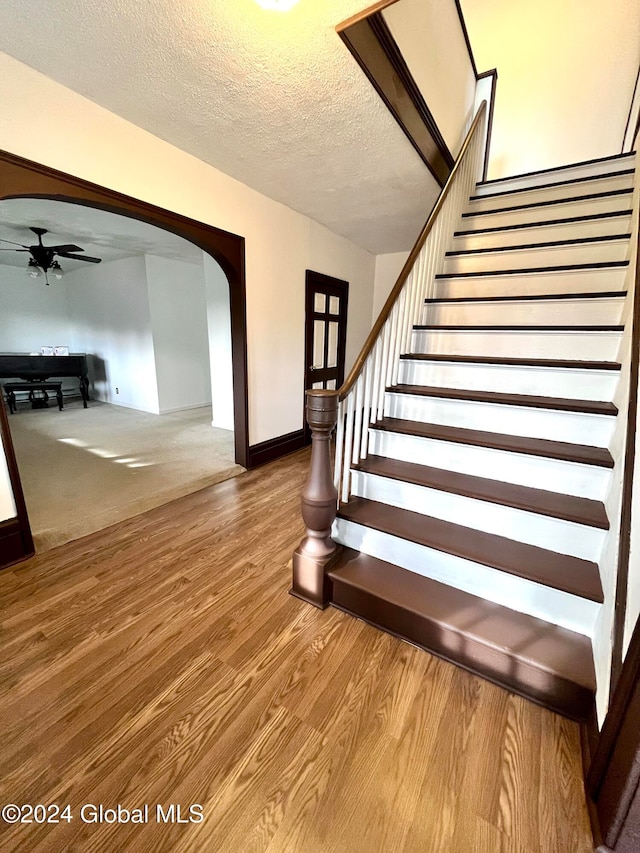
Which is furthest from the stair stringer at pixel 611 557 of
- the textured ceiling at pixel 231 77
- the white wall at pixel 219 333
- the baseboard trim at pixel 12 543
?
the white wall at pixel 219 333

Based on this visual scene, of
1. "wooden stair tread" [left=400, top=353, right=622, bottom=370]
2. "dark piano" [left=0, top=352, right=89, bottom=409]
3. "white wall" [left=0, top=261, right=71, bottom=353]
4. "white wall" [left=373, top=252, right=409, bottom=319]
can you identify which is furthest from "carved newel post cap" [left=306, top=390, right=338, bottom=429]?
"white wall" [left=0, top=261, right=71, bottom=353]

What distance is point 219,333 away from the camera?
4.49m

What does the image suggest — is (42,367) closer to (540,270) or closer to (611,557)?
(540,270)

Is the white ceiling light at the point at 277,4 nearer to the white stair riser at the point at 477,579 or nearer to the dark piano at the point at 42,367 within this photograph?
the white stair riser at the point at 477,579

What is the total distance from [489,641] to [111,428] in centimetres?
529

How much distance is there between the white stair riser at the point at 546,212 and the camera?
8.74 feet

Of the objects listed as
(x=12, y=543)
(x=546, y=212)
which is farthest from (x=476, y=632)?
(x=546, y=212)

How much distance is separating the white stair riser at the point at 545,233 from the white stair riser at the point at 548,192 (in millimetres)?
489

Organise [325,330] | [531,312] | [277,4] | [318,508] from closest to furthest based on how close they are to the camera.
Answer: [277,4], [318,508], [531,312], [325,330]

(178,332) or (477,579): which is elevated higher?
(178,332)

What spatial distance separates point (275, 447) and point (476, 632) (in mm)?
2746

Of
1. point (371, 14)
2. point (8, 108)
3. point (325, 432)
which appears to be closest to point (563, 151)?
point (371, 14)

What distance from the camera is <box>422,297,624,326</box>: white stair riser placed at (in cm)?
215

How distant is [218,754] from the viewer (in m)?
1.11
